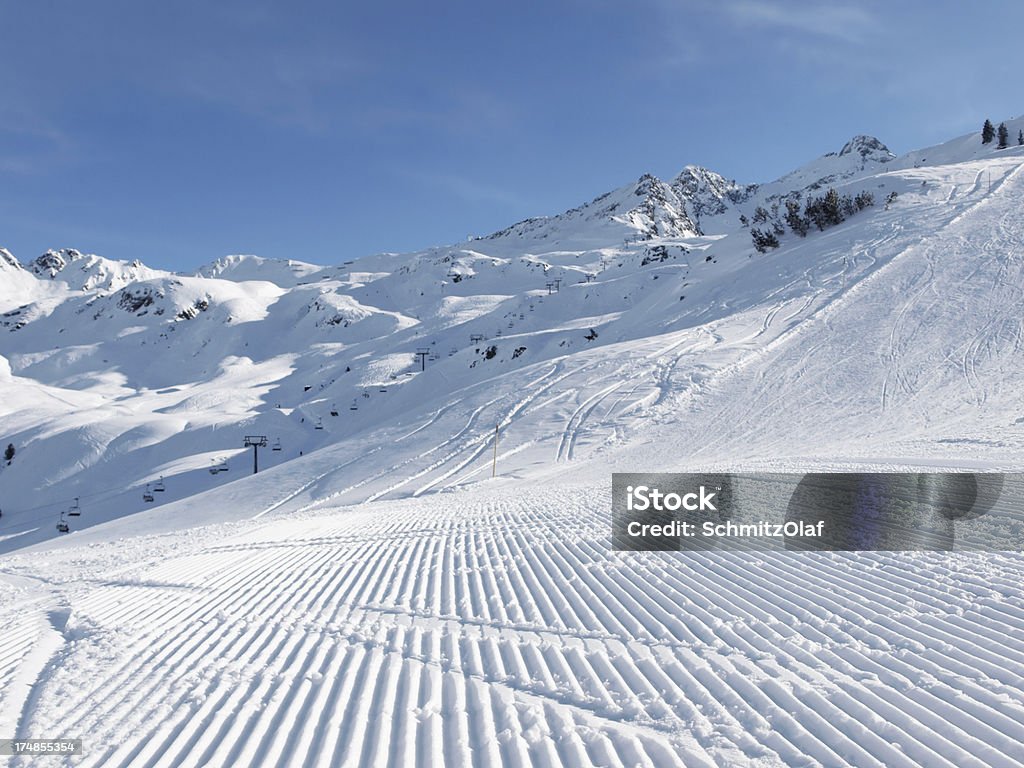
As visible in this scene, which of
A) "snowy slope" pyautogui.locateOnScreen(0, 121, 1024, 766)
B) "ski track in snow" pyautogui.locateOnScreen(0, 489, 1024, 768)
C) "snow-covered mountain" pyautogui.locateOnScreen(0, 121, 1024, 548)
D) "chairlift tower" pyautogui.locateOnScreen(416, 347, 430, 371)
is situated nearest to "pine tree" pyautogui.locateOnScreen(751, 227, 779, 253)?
"snow-covered mountain" pyautogui.locateOnScreen(0, 121, 1024, 548)

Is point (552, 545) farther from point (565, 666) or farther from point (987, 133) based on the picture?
point (987, 133)

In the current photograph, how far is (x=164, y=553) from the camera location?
1734 cm

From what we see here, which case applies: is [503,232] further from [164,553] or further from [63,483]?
[164,553]

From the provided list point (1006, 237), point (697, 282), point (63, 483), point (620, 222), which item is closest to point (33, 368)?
point (63, 483)

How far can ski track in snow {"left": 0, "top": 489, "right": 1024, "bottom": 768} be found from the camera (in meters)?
5.31

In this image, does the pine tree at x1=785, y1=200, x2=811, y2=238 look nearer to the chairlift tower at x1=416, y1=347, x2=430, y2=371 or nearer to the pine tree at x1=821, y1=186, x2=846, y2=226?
the pine tree at x1=821, y1=186, x2=846, y2=226

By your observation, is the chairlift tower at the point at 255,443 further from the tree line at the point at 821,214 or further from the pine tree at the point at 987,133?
the pine tree at the point at 987,133

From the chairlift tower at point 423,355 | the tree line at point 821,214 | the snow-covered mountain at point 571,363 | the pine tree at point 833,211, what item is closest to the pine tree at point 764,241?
the tree line at point 821,214

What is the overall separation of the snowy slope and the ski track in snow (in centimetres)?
4

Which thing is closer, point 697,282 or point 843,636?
point 843,636

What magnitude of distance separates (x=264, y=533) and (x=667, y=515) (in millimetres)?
11599

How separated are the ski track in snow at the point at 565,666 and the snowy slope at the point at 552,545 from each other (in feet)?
0.14

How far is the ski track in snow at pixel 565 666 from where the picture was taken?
5.31 m

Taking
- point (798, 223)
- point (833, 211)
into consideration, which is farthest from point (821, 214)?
point (798, 223)
